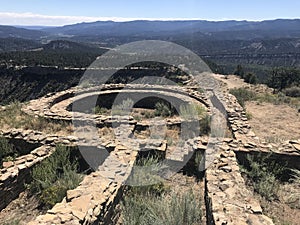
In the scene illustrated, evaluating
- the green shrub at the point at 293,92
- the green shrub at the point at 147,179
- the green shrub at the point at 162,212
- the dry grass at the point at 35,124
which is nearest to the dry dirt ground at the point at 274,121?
the green shrub at the point at 147,179

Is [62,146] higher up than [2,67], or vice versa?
[62,146]

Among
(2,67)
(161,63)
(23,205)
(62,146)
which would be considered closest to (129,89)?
(62,146)

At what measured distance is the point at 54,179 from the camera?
18.9 ft

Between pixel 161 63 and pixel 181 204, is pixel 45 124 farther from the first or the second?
pixel 161 63

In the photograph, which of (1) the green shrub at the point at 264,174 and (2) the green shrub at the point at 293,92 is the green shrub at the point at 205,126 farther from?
(2) the green shrub at the point at 293,92

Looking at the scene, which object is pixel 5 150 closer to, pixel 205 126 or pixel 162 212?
pixel 162 212

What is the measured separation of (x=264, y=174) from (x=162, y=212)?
9.09 feet

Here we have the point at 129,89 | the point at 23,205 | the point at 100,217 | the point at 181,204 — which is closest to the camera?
the point at 100,217

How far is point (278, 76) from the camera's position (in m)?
22.9

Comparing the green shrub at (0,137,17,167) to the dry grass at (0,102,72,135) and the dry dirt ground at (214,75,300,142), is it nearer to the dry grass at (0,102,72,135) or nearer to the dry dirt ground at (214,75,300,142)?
the dry grass at (0,102,72,135)

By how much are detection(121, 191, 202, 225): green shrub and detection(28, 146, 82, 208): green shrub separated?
3.94ft

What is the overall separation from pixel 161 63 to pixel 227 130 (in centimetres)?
3557

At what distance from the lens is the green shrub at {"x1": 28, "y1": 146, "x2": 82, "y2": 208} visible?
5.22 meters

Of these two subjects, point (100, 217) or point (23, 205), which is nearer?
point (100, 217)
